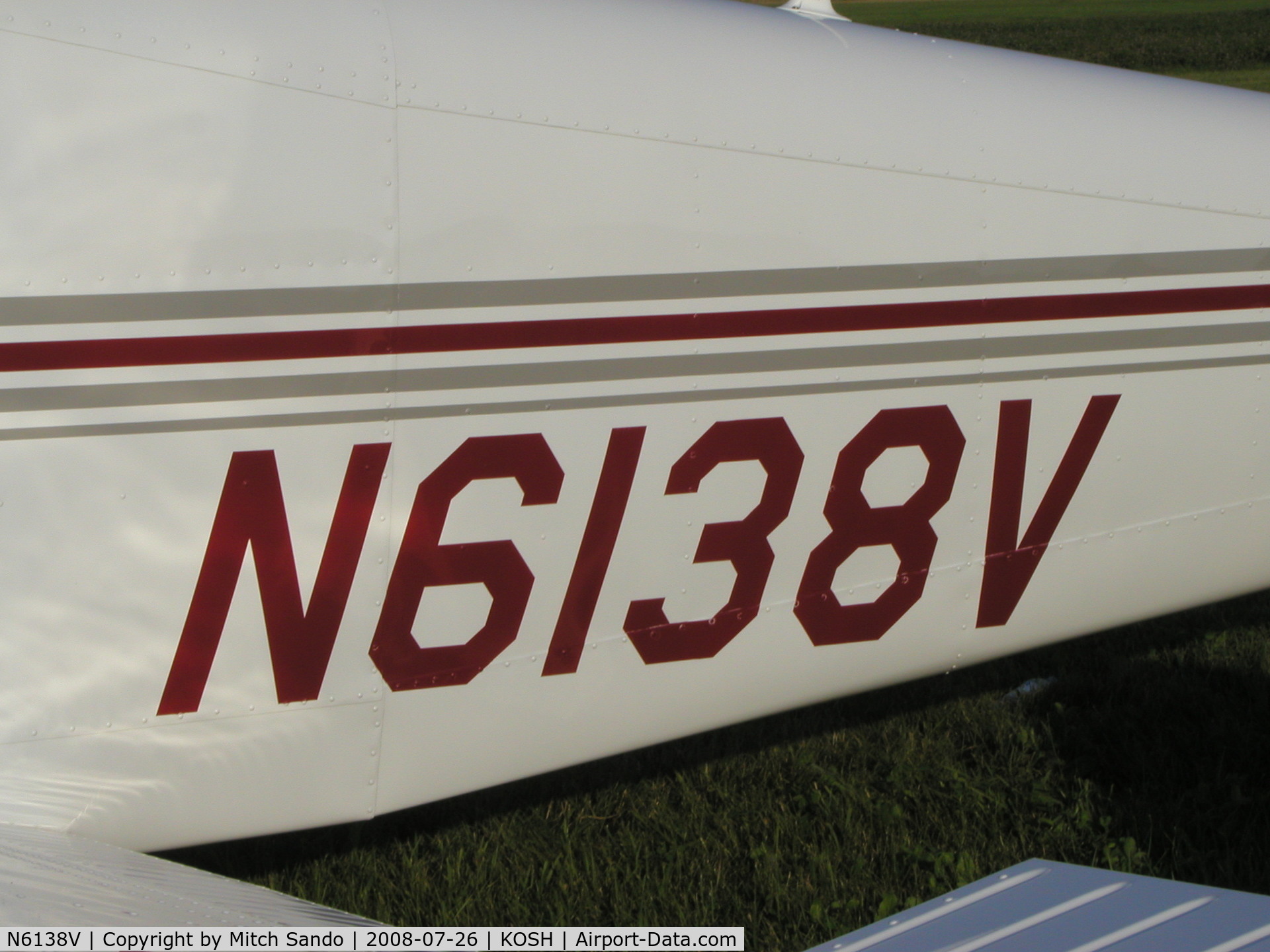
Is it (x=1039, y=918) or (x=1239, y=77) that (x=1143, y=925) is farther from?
(x=1239, y=77)

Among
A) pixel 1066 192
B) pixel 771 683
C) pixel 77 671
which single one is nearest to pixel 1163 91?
pixel 1066 192

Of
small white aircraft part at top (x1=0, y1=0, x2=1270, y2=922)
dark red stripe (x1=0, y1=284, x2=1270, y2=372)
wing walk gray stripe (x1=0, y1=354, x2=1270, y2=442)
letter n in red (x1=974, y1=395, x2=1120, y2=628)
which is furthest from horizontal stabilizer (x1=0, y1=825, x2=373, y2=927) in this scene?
letter n in red (x1=974, y1=395, x2=1120, y2=628)

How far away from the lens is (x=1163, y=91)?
3010 millimetres

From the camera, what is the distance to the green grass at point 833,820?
300cm

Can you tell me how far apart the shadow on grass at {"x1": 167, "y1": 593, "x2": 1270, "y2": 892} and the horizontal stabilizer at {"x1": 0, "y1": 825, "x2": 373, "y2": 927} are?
38.9 inches

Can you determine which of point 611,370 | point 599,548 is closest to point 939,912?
point 599,548

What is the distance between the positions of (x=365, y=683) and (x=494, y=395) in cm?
61

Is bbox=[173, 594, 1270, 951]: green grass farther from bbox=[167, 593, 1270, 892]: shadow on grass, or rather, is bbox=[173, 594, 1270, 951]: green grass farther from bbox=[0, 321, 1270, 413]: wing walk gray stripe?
bbox=[0, 321, 1270, 413]: wing walk gray stripe

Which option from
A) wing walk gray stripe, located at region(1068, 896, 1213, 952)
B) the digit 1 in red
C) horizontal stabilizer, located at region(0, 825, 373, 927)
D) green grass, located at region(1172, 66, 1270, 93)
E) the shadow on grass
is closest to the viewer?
wing walk gray stripe, located at region(1068, 896, 1213, 952)

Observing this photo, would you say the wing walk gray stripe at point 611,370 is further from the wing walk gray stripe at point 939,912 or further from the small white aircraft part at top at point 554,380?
the wing walk gray stripe at point 939,912

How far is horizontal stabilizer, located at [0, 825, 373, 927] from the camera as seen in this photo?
5.76 feet

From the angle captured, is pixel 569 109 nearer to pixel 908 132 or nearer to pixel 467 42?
pixel 467 42

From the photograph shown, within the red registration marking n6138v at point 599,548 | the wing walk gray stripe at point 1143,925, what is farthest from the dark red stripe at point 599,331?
the wing walk gray stripe at point 1143,925

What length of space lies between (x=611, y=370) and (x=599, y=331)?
0.08m
